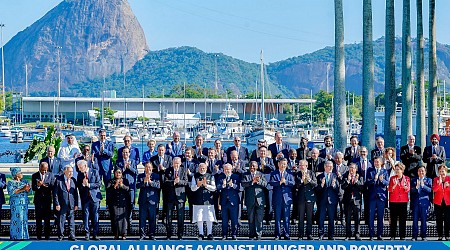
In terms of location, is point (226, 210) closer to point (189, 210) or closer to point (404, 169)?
point (189, 210)

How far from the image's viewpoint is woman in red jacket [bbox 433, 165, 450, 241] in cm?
1634

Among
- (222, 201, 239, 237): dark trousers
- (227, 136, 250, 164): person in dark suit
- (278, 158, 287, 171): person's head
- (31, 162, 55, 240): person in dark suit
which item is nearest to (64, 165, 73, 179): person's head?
(31, 162, 55, 240): person in dark suit

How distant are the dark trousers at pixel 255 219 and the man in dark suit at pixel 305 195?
80cm

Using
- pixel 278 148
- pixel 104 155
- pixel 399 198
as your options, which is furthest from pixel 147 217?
pixel 399 198

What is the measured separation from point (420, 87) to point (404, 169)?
1381 centimetres

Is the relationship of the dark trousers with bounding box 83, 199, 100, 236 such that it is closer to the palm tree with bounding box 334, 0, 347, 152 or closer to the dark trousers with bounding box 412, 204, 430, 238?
the dark trousers with bounding box 412, 204, 430, 238

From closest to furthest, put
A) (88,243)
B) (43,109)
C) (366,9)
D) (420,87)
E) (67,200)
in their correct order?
(88,243), (67,200), (366,9), (420,87), (43,109)

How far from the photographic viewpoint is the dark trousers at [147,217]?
16.7m

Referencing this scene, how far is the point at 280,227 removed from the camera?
1708cm

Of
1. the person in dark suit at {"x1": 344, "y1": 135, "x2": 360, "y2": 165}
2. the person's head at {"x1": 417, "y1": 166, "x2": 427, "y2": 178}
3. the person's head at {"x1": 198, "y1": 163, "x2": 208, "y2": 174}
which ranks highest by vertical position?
the person in dark suit at {"x1": 344, "y1": 135, "x2": 360, "y2": 165}


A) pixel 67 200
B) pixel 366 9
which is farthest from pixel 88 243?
pixel 366 9

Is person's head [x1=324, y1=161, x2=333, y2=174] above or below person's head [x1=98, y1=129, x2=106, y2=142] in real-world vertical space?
below

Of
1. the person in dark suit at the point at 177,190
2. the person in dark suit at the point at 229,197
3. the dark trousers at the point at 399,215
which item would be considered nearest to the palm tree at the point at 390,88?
the dark trousers at the point at 399,215

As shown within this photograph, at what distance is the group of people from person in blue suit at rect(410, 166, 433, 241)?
2 centimetres
